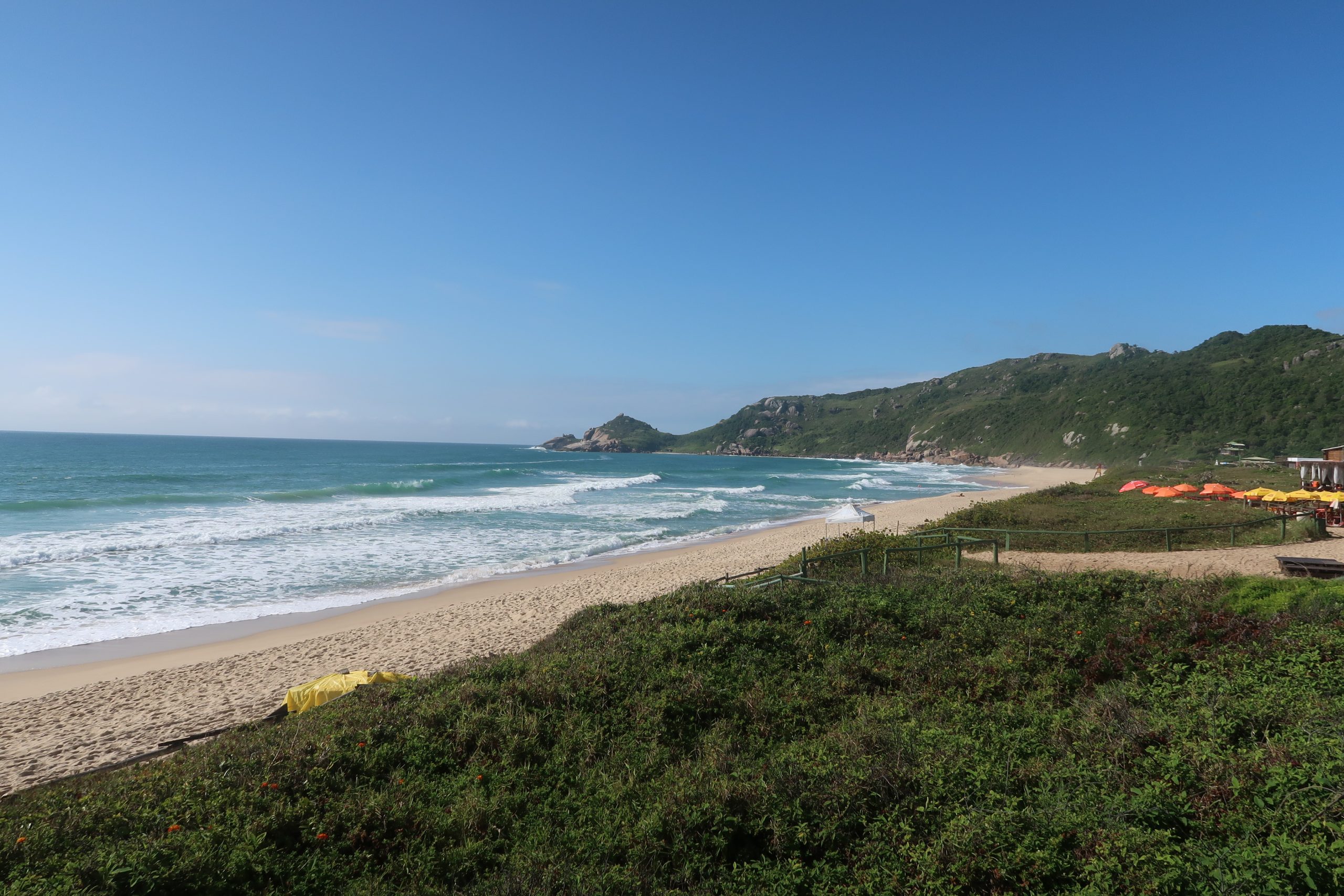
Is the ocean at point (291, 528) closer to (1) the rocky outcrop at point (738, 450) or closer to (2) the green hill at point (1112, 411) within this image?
(2) the green hill at point (1112, 411)

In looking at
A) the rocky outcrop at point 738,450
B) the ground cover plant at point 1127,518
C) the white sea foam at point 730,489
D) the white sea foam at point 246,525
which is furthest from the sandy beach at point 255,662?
the rocky outcrop at point 738,450

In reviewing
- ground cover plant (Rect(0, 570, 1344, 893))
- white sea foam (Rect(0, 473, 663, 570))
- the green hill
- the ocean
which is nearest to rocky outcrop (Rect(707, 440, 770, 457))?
the green hill

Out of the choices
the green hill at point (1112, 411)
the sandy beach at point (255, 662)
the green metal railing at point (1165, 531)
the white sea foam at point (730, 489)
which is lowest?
the white sea foam at point (730, 489)

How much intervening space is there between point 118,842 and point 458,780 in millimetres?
2169

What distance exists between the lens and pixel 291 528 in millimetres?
31047

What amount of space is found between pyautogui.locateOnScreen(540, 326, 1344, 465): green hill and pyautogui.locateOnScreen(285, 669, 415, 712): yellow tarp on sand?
263 feet

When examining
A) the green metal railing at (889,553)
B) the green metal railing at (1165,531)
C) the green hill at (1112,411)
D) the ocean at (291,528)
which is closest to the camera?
the green metal railing at (889,553)

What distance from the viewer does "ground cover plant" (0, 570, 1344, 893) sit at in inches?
155

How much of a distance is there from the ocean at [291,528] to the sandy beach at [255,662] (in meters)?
2.06

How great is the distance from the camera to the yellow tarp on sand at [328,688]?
838 centimetres

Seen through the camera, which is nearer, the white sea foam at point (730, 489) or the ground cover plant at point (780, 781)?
the ground cover plant at point (780, 781)

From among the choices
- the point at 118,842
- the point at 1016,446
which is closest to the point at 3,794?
the point at 118,842

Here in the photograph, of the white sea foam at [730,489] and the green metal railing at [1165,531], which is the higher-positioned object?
the green metal railing at [1165,531]

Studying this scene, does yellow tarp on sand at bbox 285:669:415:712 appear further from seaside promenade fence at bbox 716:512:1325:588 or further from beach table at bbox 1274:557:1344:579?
beach table at bbox 1274:557:1344:579
